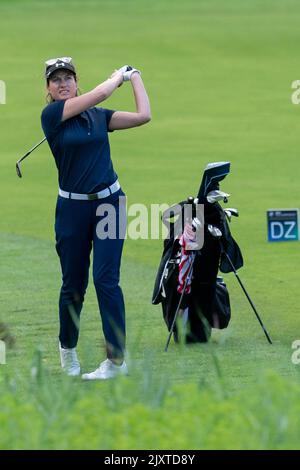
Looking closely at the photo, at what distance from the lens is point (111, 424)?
19.1ft

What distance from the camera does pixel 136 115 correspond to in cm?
899

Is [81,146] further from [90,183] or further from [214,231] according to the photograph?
[214,231]

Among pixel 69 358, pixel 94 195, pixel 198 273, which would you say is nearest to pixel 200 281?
pixel 198 273

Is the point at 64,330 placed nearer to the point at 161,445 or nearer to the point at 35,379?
the point at 35,379

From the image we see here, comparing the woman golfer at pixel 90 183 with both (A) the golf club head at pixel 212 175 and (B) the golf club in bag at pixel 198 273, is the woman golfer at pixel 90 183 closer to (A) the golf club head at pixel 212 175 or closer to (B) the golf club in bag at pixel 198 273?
(A) the golf club head at pixel 212 175

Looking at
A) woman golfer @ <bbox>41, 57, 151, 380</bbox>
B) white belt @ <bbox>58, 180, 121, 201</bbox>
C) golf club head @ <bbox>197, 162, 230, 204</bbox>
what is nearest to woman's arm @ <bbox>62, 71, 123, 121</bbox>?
woman golfer @ <bbox>41, 57, 151, 380</bbox>

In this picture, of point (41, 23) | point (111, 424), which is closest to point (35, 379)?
point (111, 424)

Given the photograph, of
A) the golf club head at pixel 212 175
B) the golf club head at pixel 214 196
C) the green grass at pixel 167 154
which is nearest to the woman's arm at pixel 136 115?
the golf club head at pixel 212 175

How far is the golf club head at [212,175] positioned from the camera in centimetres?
980

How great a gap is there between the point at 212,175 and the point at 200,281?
0.76 m

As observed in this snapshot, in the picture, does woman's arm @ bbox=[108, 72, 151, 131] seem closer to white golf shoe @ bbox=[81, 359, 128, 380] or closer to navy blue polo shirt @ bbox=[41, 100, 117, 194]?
navy blue polo shirt @ bbox=[41, 100, 117, 194]

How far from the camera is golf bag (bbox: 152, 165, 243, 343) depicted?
1010 cm
